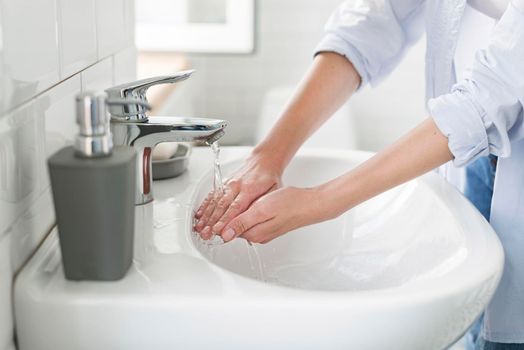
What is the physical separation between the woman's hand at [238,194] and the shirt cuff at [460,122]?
234 millimetres

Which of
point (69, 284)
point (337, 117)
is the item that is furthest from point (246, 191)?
point (337, 117)

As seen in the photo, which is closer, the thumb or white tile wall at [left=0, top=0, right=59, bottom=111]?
white tile wall at [left=0, top=0, right=59, bottom=111]

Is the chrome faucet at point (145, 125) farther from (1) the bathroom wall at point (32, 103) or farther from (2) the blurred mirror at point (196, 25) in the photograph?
(2) the blurred mirror at point (196, 25)

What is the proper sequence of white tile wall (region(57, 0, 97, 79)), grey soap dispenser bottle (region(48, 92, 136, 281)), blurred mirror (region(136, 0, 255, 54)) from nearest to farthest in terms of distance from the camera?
grey soap dispenser bottle (region(48, 92, 136, 281)) < white tile wall (region(57, 0, 97, 79)) < blurred mirror (region(136, 0, 255, 54))

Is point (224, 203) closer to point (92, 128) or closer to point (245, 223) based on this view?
point (245, 223)

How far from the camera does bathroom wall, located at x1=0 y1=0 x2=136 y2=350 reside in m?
0.57

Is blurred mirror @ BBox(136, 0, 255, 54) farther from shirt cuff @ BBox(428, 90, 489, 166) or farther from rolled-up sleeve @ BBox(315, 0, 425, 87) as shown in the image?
shirt cuff @ BBox(428, 90, 489, 166)

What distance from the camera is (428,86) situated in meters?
1.09

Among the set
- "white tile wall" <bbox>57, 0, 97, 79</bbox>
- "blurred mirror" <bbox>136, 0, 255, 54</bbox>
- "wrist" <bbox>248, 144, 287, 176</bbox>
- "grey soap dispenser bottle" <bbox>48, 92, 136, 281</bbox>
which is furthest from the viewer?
"blurred mirror" <bbox>136, 0, 255, 54</bbox>

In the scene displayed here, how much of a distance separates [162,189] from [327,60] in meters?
0.35

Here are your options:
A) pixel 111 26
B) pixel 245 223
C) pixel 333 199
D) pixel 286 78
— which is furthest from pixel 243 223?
pixel 286 78

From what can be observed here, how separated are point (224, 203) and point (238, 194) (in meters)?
0.03

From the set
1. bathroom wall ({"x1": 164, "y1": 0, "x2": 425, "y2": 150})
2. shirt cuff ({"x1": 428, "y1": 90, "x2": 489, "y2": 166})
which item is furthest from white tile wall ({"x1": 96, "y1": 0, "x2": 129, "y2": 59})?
bathroom wall ({"x1": 164, "y1": 0, "x2": 425, "y2": 150})

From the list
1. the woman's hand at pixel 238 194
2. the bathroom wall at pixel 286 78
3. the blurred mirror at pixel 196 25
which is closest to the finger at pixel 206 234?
the woman's hand at pixel 238 194
